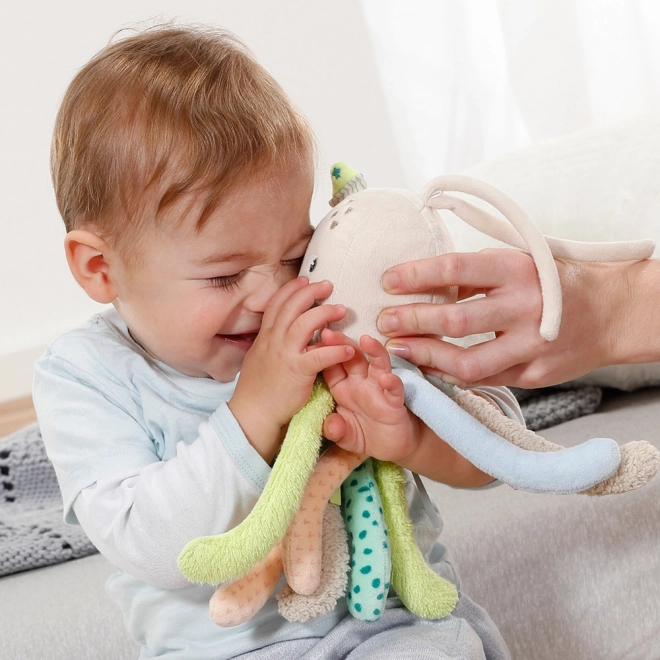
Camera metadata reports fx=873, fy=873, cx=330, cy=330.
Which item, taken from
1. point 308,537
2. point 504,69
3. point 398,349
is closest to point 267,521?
point 308,537

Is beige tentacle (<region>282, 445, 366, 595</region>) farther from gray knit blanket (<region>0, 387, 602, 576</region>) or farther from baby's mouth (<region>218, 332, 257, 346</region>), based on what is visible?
gray knit blanket (<region>0, 387, 602, 576</region>)

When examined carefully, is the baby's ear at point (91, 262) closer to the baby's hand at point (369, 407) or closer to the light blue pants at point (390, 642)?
the baby's hand at point (369, 407)

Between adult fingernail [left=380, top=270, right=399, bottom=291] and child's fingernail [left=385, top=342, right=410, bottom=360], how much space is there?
0.05m

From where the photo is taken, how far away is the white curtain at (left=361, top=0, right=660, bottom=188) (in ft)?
5.95

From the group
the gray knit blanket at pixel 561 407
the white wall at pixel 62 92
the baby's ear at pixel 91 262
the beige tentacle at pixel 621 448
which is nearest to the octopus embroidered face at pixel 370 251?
the beige tentacle at pixel 621 448

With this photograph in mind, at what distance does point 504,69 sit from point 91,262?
4.25 ft

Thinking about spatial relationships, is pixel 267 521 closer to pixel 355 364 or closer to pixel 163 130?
pixel 355 364

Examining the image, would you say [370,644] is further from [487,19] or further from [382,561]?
[487,19]

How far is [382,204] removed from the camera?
30.1 inches

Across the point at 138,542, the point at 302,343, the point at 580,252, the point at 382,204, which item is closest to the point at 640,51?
the point at 580,252

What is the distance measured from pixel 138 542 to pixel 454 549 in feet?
1.60

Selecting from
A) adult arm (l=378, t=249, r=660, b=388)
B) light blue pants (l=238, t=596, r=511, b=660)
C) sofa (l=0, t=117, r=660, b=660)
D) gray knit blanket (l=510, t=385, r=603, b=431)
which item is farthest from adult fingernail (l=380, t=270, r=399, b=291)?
gray knit blanket (l=510, t=385, r=603, b=431)

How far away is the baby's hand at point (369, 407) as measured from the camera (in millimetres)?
727

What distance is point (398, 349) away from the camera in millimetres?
760
